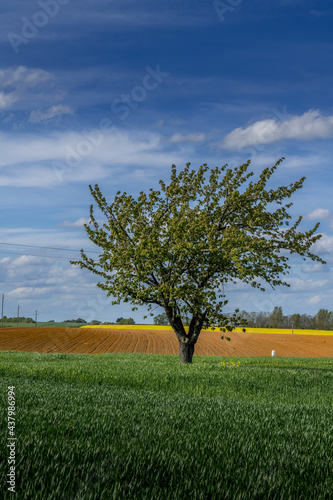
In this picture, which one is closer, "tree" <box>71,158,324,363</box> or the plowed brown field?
"tree" <box>71,158,324,363</box>

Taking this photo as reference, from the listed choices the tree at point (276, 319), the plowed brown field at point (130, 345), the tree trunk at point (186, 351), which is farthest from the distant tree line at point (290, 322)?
the tree trunk at point (186, 351)

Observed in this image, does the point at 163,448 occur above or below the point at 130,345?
above

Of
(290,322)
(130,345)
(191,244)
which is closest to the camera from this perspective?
(191,244)

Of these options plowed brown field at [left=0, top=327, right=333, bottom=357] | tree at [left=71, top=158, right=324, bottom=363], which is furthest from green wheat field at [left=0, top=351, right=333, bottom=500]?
plowed brown field at [left=0, top=327, right=333, bottom=357]

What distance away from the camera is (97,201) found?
2350cm

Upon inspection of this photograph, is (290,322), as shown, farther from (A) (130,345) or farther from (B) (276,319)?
(A) (130,345)

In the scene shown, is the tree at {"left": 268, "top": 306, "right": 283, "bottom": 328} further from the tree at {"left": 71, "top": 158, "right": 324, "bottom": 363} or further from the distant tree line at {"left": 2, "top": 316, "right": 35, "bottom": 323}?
the tree at {"left": 71, "top": 158, "right": 324, "bottom": 363}

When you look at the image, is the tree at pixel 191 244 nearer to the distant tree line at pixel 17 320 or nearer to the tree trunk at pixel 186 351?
the tree trunk at pixel 186 351

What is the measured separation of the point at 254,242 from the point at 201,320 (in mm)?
4789

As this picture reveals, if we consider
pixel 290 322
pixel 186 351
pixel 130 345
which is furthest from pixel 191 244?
pixel 290 322

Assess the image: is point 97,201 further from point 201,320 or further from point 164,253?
point 201,320

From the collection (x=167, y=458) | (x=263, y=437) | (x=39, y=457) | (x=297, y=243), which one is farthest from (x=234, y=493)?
(x=297, y=243)

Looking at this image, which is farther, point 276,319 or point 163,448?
point 276,319

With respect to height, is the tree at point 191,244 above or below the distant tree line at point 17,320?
above
